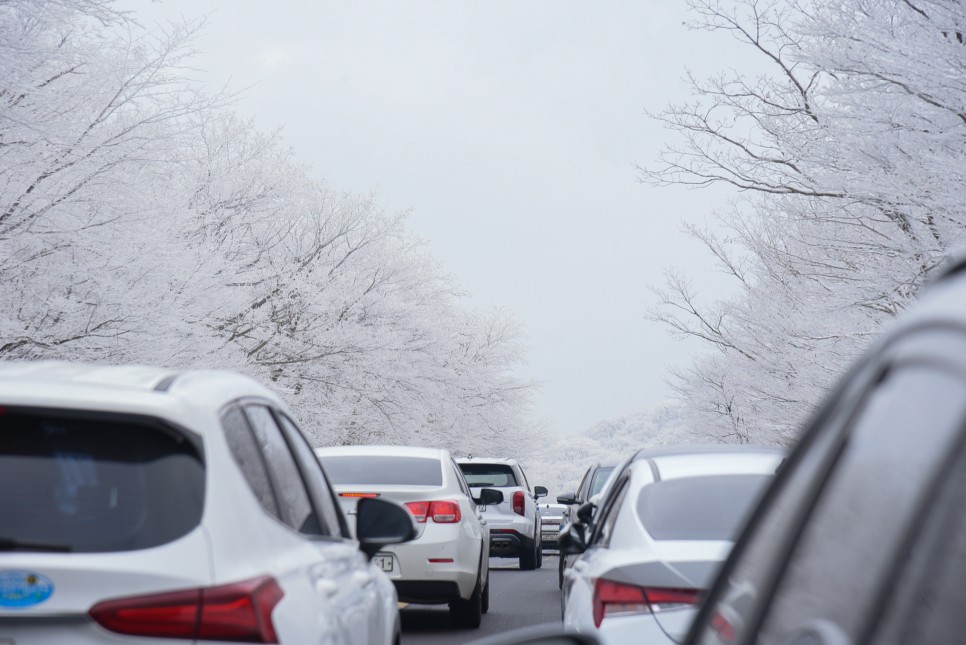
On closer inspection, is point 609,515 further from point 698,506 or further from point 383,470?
point 383,470

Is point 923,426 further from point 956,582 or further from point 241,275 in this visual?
point 241,275

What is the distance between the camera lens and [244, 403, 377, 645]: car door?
3.89 metres

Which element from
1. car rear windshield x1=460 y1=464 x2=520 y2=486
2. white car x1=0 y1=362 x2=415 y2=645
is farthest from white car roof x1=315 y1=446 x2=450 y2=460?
car rear windshield x1=460 y1=464 x2=520 y2=486

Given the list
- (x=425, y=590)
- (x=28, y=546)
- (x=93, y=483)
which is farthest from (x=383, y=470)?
(x=28, y=546)

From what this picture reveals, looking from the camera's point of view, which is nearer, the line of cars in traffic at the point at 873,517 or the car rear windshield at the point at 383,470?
the line of cars in traffic at the point at 873,517

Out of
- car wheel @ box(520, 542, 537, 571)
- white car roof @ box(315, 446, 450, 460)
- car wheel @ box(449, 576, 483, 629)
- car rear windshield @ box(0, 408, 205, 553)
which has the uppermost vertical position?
car rear windshield @ box(0, 408, 205, 553)

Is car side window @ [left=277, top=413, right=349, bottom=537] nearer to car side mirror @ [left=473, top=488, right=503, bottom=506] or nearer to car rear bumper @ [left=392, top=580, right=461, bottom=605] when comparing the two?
car rear bumper @ [left=392, top=580, right=461, bottom=605]

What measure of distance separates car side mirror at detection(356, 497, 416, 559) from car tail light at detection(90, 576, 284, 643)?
5.87 ft

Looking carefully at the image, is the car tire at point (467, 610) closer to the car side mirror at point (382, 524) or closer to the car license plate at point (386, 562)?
the car license plate at point (386, 562)

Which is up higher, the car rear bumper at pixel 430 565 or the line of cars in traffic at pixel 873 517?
the line of cars in traffic at pixel 873 517

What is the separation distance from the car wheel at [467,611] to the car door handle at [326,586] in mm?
8464

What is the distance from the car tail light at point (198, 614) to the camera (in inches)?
121

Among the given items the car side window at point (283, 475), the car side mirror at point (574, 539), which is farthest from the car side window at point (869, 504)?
the car side mirror at point (574, 539)

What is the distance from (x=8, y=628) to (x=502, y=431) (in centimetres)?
6389
